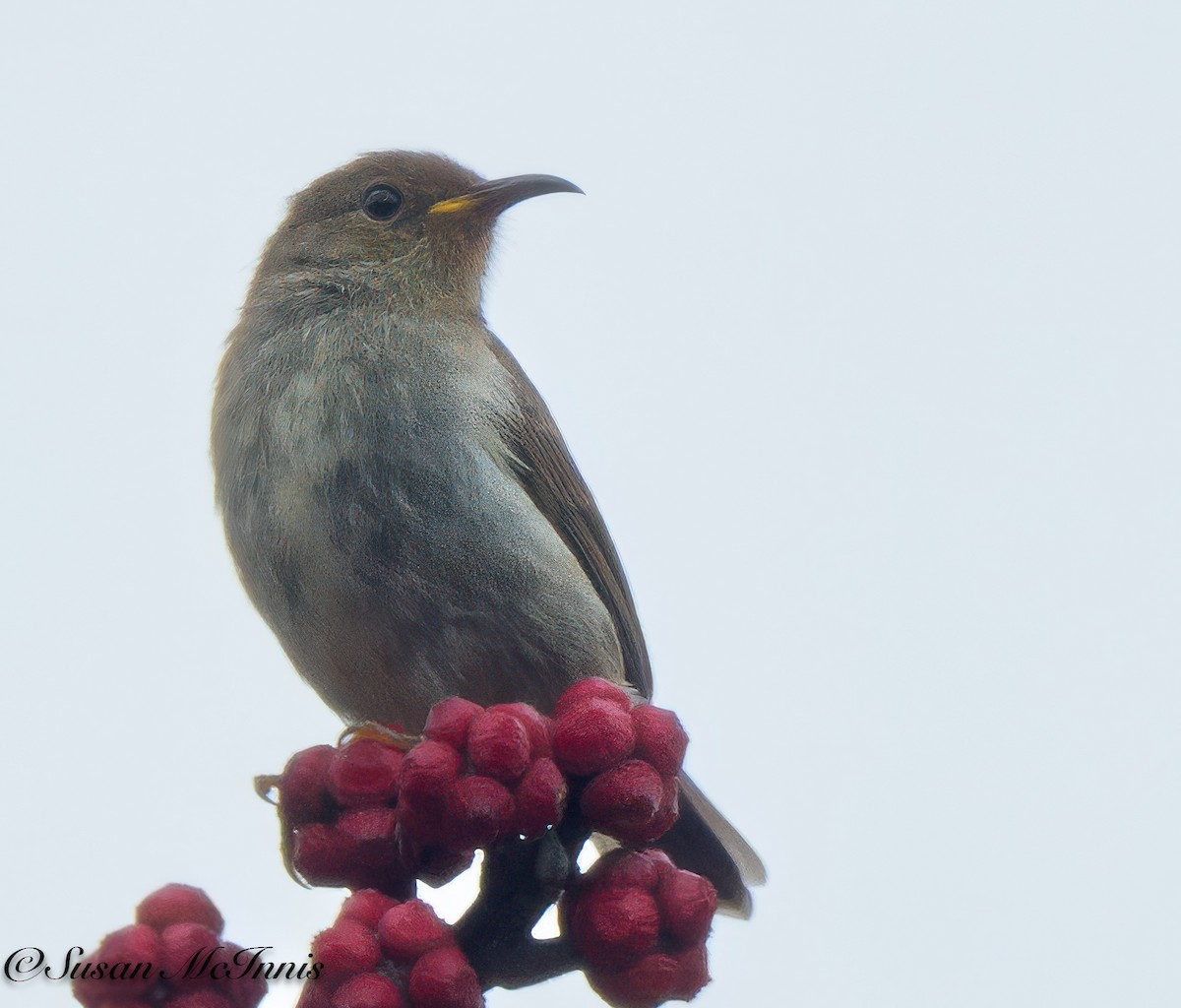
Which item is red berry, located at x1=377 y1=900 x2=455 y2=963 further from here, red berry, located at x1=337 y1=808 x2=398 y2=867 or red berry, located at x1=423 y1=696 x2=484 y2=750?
red berry, located at x1=423 y1=696 x2=484 y2=750

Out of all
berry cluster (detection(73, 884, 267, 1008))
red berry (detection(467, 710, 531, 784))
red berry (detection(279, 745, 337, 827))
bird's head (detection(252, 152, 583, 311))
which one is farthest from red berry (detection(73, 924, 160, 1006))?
bird's head (detection(252, 152, 583, 311))

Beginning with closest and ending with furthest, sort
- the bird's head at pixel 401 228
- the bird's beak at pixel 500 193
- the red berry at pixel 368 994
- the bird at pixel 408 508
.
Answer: the red berry at pixel 368 994
the bird at pixel 408 508
the bird's head at pixel 401 228
the bird's beak at pixel 500 193

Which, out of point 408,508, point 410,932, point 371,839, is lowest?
point 410,932

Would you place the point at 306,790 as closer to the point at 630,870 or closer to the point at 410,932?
the point at 410,932

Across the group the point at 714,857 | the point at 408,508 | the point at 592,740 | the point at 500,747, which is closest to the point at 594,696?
the point at 592,740

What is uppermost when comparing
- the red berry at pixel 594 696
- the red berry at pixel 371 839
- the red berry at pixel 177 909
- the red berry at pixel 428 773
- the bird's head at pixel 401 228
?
the bird's head at pixel 401 228

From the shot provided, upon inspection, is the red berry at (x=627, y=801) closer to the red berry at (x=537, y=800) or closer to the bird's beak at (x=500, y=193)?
the red berry at (x=537, y=800)

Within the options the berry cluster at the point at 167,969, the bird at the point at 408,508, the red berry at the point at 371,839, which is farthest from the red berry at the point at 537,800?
the bird at the point at 408,508
